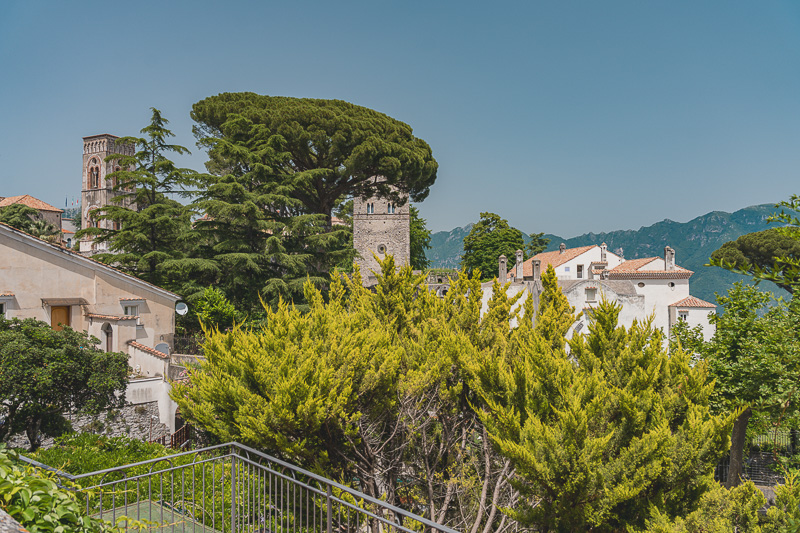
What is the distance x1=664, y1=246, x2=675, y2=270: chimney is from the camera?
34.9 m

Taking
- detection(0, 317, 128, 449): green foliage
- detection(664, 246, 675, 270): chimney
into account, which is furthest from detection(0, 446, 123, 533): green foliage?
detection(664, 246, 675, 270): chimney

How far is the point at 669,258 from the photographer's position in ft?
116

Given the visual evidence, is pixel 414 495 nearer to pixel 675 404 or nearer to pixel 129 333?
pixel 675 404

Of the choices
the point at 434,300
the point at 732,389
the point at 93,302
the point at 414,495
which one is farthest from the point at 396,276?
the point at 93,302

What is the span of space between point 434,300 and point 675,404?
5610 mm

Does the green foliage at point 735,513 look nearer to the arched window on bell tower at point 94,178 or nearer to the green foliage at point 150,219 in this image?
the green foliage at point 150,219

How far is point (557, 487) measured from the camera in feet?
19.4

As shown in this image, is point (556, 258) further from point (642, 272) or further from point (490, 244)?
point (642, 272)

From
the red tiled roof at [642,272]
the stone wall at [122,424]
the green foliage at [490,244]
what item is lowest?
the stone wall at [122,424]

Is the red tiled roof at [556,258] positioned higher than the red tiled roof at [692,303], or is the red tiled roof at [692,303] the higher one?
the red tiled roof at [556,258]

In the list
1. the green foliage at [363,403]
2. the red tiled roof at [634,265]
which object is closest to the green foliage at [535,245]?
the red tiled roof at [634,265]

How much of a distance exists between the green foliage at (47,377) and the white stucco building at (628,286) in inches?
610

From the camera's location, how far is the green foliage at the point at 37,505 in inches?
95.9

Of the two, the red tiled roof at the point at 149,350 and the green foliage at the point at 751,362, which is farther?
the red tiled roof at the point at 149,350
